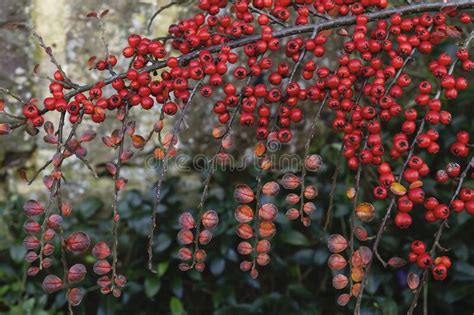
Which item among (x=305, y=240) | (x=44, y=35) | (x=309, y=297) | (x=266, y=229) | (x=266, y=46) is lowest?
(x=309, y=297)

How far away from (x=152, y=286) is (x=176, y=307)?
0.07m

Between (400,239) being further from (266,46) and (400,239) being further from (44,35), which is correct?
(44,35)

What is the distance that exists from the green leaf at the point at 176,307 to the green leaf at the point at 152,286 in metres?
0.04

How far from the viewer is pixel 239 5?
2.68ft

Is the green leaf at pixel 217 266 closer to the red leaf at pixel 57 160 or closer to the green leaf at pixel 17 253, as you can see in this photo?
the green leaf at pixel 17 253

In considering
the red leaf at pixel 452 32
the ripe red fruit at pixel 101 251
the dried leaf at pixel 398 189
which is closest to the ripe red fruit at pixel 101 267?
the ripe red fruit at pixel 101 251

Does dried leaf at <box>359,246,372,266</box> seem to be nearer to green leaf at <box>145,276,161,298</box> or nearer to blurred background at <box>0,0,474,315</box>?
blurred background at <box>0,0,474,315</box>

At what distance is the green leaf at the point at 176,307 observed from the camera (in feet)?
4.58

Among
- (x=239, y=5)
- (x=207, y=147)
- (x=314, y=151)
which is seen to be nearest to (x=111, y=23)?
(x=207, y=147)

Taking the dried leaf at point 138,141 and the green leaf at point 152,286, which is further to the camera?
the green leaf at point 152,286

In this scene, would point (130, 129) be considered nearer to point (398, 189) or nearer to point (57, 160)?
point (57, 160)

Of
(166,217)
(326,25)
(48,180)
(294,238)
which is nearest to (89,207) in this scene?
(166,217)

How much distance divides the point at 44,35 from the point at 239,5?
784mm

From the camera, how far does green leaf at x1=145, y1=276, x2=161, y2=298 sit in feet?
4.61
